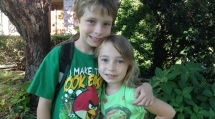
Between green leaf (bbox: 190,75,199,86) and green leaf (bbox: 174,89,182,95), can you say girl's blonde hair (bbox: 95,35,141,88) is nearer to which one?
green leaf (bbox: 174,89,182,95)

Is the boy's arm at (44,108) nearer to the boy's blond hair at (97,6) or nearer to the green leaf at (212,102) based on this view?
the boy's blond hair at (97,6)

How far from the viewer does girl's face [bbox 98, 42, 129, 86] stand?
182cm

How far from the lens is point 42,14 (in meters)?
4.62

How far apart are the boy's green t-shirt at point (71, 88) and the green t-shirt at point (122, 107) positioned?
6 cm

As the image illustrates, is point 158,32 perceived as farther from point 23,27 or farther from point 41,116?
point 41,116

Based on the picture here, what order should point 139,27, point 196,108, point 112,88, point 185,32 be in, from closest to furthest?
point 112,88
point 196,108
point 185,32
point 139,27

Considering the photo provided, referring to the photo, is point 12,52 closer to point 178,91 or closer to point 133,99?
point 178,91

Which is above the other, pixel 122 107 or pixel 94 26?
pixel 94 26

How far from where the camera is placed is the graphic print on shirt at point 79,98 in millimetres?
1821

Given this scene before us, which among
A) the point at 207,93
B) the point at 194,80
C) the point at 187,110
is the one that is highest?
the point at 194,80

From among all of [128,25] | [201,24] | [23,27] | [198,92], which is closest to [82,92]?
[198,92]

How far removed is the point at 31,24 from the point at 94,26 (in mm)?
2890

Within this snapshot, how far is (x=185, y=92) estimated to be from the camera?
8.73 feet

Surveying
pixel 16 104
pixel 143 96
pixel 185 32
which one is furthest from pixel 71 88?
pixel 185 32
